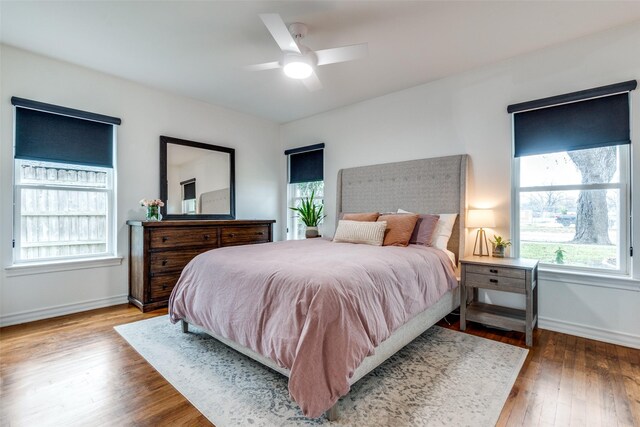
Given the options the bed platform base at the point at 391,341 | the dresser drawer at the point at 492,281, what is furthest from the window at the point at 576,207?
the bed platform base at the point at 391,341

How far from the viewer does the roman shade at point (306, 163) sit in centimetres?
486

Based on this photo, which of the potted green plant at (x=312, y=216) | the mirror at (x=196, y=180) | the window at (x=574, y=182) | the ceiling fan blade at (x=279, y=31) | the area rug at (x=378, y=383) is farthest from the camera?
the potted green plant at (x=312, y=216)

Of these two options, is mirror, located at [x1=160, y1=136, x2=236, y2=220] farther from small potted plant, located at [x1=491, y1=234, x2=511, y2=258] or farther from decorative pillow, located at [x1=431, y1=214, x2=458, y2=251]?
small potted plant, located at [x1=491, y1=234, x2=511, y2=258]

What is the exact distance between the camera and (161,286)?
3439 millimetres

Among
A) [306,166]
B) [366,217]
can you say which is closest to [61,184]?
[306,166]

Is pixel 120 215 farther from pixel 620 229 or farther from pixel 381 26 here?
pixel 620 229

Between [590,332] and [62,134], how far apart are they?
5733 millimetres

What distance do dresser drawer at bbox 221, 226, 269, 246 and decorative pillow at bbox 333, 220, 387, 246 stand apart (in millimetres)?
1546

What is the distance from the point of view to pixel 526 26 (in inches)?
99.3

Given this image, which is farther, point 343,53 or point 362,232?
point 362,232

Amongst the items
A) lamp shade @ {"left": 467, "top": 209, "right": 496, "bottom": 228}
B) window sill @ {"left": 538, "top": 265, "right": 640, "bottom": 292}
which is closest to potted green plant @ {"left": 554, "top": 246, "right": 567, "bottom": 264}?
window sill @ {"left": 538, "top": 265, "right": 640, "bottom": 292}

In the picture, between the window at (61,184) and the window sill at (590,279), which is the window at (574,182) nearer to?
the window sill at (590,279)

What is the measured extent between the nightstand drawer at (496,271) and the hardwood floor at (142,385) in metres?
0.59

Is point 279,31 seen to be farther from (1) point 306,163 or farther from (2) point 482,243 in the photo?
(1) point 306,163
